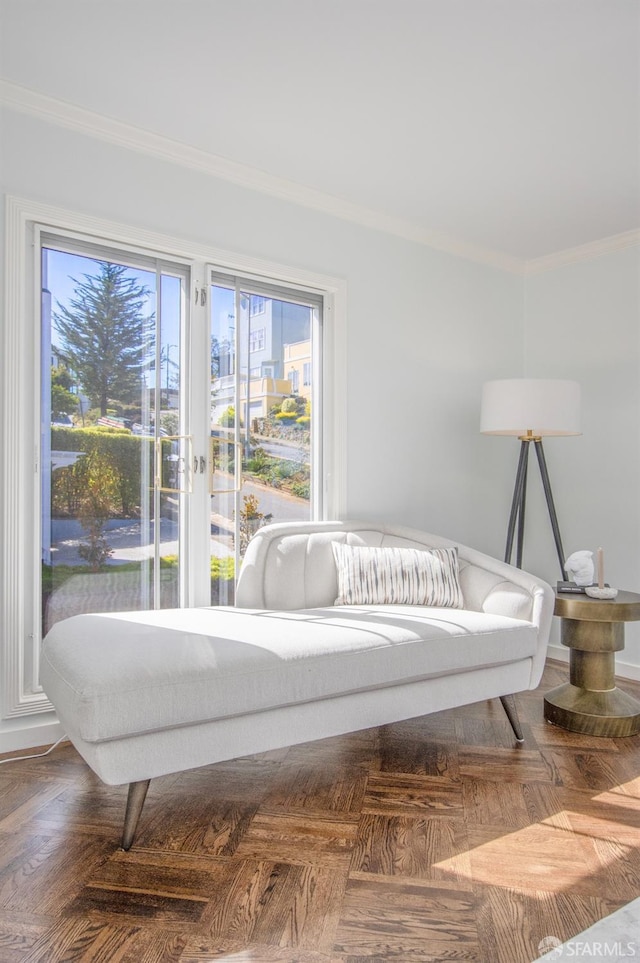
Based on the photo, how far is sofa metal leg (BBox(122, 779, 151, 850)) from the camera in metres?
1.90

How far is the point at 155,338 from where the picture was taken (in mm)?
3002

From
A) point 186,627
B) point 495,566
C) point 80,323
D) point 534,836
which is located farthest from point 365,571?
point 80,323

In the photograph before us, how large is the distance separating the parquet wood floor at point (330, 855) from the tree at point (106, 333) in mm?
1512

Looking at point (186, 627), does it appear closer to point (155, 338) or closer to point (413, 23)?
point (155, 338)

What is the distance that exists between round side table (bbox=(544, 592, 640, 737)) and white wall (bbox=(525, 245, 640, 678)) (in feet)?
3.23

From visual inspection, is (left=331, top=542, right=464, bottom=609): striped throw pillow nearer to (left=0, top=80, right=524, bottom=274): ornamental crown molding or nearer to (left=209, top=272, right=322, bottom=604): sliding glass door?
(left=209, top=272, right=322, bottom=604): sliding glass door

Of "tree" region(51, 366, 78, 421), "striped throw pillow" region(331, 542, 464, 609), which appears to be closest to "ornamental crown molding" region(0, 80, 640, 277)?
"tree" region(51, 366, 78, 421)

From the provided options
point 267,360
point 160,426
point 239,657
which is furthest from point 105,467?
point 239,657

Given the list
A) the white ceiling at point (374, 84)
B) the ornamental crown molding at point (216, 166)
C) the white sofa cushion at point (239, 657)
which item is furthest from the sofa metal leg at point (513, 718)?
the ornamental crown molding at point (216, 166)

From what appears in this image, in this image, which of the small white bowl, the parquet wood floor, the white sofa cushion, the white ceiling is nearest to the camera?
the parquet wood floor

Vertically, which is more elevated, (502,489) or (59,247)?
(59,247)

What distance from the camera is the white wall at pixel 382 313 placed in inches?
108

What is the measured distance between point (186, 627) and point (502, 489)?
263cm

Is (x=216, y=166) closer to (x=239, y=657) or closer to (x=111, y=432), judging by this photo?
(x=111, y=432)
